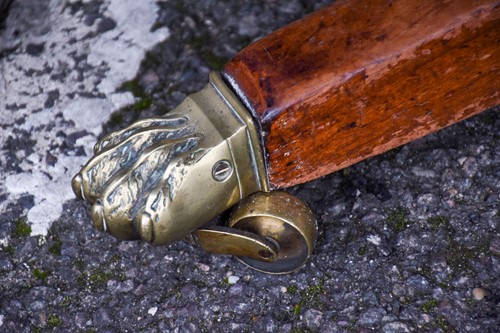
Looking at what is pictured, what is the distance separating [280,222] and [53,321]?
623 millimetres

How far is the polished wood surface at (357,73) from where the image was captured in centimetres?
152

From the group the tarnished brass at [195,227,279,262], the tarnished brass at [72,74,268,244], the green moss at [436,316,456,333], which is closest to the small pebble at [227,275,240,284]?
the tarnished brass at [195,227,279,262]

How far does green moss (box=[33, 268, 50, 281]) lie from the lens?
6.16ft

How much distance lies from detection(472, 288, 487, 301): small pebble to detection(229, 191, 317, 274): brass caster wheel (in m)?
0.39

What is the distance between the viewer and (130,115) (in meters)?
2.15

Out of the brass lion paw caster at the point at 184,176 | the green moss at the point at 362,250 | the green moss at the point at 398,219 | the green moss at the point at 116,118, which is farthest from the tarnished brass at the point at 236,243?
the green moss at the point at 116,118

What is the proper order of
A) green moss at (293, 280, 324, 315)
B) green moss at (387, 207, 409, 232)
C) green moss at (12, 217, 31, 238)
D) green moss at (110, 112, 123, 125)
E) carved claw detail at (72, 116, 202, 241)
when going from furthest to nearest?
green moss at (110, 112, 123, 125)
green moss at (12, 217, 31, 238)
green moss at (387, 207, 409, 232)
green moss at (293, 280, 324, 315)
carved claw detail at (72, 116, 202, 241)

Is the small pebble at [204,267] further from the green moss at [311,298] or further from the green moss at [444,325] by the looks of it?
the green moss at [444,325]

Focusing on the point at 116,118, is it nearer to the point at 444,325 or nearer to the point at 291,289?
the point at 291,289

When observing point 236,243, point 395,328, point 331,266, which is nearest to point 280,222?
point 236,243

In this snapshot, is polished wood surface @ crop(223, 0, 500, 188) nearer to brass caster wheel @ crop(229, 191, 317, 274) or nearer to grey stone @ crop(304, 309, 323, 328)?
brass caster wheel @ crop(229, 191, 317, 274)

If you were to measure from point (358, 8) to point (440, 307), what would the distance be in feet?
2.33

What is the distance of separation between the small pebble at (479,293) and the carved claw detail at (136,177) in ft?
2.41

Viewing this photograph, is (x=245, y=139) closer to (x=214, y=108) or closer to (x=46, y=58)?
(x=214, y=108)
